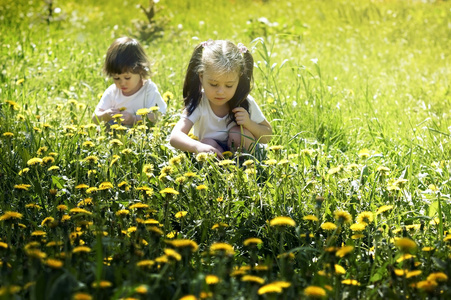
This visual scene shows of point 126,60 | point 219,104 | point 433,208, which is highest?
point 126,60

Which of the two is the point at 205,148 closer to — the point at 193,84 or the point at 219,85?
the point at 219,85

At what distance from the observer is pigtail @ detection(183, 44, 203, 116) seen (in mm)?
3598

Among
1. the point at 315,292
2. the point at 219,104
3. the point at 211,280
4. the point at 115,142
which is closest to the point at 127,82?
the point at 219,104

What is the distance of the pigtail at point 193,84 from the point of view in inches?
142

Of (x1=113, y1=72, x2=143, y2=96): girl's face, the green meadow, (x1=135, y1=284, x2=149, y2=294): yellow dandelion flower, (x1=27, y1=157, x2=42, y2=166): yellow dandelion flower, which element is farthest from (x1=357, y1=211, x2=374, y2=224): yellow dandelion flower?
(x1=113, y1=72, x2=143, y2=96): girl's face

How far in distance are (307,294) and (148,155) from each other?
1794 millimetres

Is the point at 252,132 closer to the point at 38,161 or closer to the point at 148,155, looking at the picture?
the point at 148,155

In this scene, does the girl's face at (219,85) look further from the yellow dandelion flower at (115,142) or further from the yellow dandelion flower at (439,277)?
the yellow dandelion flower at (439,277)

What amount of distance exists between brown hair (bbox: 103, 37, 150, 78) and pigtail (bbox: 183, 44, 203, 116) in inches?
39.2

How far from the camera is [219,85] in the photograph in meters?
3.40

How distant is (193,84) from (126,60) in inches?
41.3

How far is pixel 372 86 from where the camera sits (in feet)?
18.6

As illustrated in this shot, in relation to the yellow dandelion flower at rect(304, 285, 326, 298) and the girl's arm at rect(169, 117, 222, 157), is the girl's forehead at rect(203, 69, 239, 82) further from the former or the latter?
the yellow dandelion flower at rect(304, 285, 326, 298)

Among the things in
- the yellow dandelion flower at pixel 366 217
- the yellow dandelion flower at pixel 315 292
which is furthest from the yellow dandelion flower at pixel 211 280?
the yellow dandelion flower at pixel 366 217
